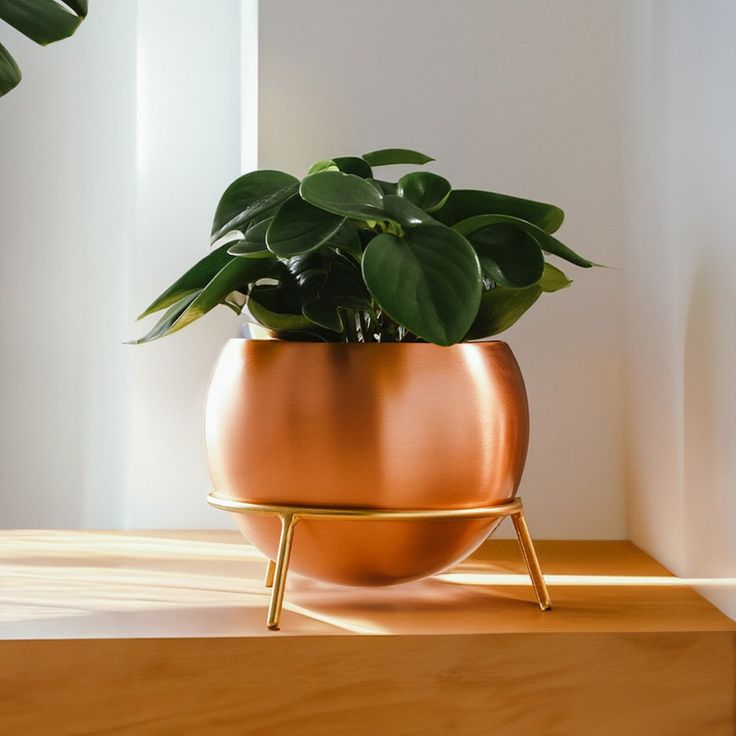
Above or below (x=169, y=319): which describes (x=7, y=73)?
above

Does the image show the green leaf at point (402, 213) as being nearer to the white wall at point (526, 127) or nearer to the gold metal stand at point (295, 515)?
the gold metal stand at point (295, 515)

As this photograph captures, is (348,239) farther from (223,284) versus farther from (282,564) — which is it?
(282,564)

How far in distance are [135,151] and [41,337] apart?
29 centimetres

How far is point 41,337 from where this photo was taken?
128 cm

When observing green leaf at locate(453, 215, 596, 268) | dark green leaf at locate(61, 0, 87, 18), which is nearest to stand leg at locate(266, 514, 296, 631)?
green leaf at locate(453, 215, 596, 268)

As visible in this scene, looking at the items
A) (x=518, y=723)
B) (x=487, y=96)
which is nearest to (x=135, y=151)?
(x=487, y=96)

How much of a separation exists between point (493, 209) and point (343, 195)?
0.18 metres

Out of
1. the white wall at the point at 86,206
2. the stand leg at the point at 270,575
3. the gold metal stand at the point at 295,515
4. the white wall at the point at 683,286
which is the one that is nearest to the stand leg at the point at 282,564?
the gold metal stand at the point at 295,515

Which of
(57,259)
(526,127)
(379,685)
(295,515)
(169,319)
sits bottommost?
(379,685)

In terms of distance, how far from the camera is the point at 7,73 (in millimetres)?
778

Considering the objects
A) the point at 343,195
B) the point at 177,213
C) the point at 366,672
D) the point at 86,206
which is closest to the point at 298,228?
the point at 343,195

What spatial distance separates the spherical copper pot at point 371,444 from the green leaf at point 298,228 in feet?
0.30

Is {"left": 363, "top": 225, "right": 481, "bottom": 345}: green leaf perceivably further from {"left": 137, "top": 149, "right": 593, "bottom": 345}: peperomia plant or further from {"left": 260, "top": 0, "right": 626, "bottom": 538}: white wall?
{"left": 260, "top": 0, "right": 626, "bottom": 538}: white wall

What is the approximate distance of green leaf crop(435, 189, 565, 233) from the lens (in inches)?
29.2
